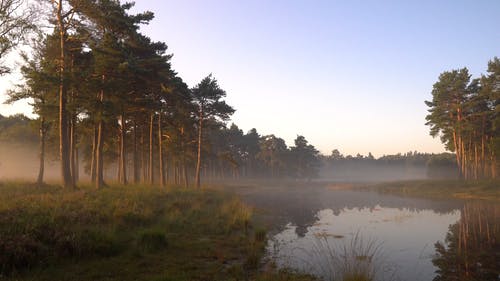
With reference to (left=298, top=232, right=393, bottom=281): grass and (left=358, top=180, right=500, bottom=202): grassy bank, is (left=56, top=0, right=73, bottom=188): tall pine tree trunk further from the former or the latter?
(left=358, top=180, right=500, bottom=202): grassy bank

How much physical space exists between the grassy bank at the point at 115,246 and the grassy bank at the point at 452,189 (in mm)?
39789

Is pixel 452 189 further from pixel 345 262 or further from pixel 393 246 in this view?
pixel 345 262

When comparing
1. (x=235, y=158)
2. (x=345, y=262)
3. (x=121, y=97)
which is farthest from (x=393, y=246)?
(x=235, y=158)

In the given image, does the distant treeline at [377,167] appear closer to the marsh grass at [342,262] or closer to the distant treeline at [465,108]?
the distant treeline at [465,108]

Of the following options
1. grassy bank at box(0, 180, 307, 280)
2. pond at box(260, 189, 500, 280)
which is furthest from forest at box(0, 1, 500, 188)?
pond at box(260, 189, 500, 280)

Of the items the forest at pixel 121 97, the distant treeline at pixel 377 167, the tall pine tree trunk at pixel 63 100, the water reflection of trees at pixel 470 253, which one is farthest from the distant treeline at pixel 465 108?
the distant treeline at pixel 377 167

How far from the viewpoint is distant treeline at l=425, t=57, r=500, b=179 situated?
48406 millimetres

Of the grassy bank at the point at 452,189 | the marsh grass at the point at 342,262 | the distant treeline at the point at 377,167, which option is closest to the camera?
the marsh grass at the point at 342,262

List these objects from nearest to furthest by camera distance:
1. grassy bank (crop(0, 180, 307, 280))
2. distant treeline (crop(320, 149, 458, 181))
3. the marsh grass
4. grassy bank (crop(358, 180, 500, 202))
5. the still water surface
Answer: grassy bank (crop(0, 180, 307, 280))
the marsh grass
the still water surface
grassy bank (crop(358, 180, 500, 202))
distant treeline (crop(320, 149, 458, 181))

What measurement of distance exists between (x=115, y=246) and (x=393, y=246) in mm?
13397

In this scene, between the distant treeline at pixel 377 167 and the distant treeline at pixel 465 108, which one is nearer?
the distant treeline at pixel 465 108

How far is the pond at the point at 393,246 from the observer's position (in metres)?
11.2

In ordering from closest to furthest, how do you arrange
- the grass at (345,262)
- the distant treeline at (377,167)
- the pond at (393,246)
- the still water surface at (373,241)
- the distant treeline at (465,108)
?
the grass at (345,262) < the pond at (393,246) < the still water surface at (373,241) < the distant treeline at (465,108) < the distant treeline at (377,167)

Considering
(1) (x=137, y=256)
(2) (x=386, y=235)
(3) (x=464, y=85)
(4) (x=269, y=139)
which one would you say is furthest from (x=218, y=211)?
(4) (x=269, y=139)
